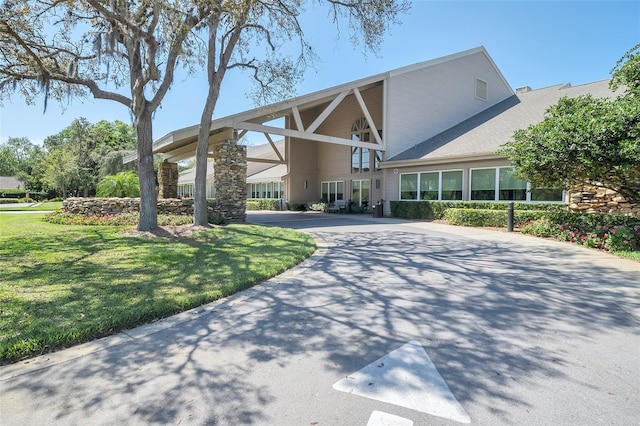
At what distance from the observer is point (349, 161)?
23.2 meters

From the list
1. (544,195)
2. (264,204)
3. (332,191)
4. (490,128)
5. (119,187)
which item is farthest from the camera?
(264,204)

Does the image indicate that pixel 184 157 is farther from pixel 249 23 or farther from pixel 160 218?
pixel 249 23

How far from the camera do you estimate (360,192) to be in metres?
22.7

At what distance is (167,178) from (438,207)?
15.7 metres

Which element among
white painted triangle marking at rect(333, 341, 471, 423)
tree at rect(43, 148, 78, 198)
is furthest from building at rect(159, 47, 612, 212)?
tree at rect(43, 148, 78, 198)

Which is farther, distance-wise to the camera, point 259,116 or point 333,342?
point 259,116

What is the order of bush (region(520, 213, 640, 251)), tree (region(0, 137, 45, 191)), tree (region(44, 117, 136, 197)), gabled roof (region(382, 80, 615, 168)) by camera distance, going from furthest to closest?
tree (region(0, 137, 45, 191)) < tree (region(44, 117, 136, 197)) < gabled roof (region(382, 80, 615, 168)) < bush (region(520, 213, 640, 251))

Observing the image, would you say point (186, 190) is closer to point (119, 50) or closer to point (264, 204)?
point (264, 204)

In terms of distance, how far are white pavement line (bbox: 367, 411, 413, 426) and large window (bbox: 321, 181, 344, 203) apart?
2158 centimetres

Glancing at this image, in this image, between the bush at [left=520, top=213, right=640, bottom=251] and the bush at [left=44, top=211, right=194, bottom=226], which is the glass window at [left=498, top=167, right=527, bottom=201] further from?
the bush at [left=44, top=211, right=194, bottom=226]

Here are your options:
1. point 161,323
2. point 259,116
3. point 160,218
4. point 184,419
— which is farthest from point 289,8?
point 184,419

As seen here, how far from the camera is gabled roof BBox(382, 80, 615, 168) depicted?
607 inches

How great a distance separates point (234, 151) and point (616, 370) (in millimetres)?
13189

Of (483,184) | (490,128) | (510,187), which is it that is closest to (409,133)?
(490,128)
